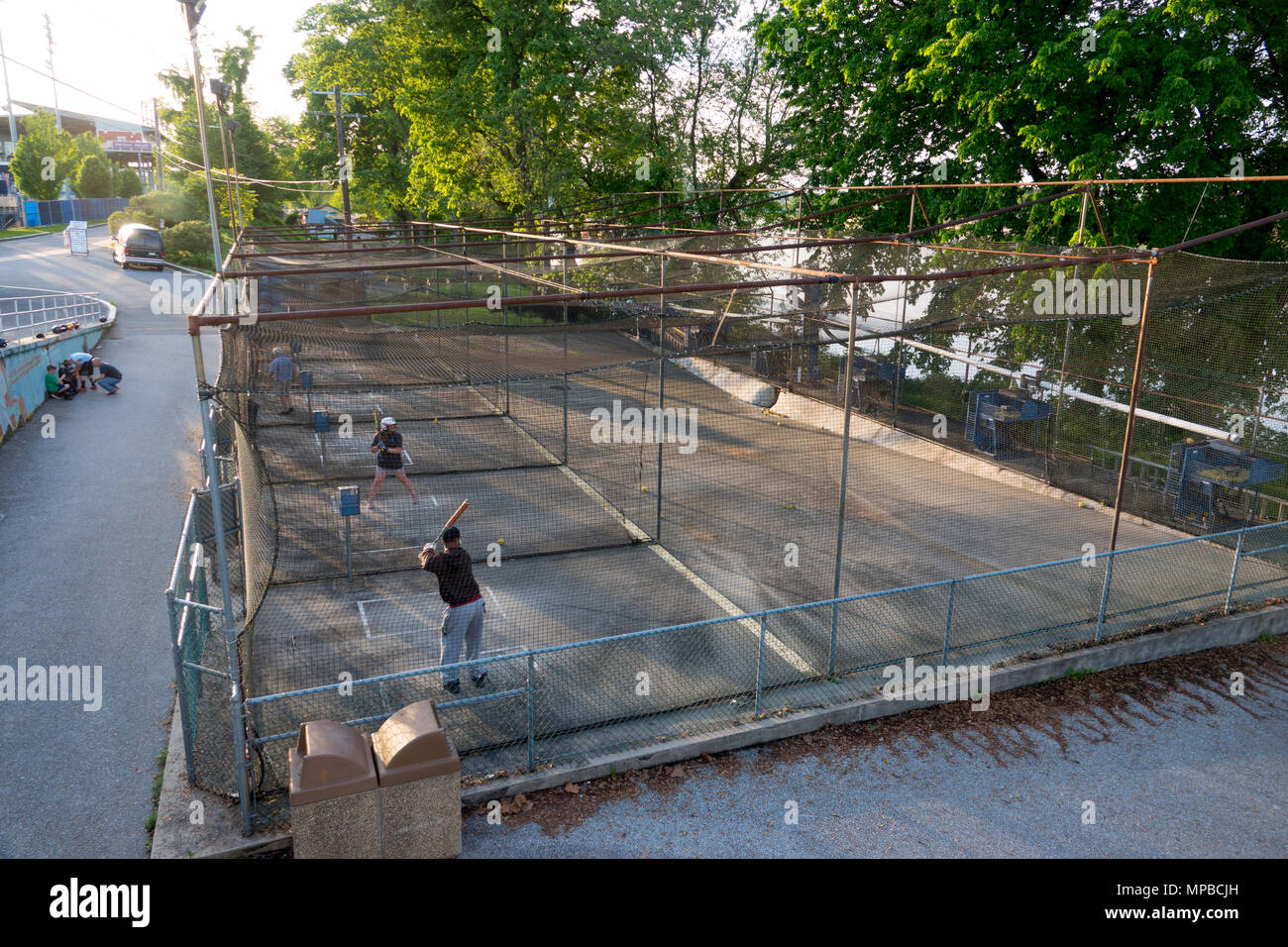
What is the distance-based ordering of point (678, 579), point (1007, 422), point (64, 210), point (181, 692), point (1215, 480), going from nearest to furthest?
point (181, 692) < point (678, 579) < point (1215, 480) < point (1007, 422) < point (64, 210)

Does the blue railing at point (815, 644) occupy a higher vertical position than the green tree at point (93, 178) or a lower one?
lower

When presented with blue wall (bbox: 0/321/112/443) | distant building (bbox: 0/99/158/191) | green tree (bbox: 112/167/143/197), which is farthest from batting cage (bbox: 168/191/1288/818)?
distant building (bbox: 0/99/158/191)

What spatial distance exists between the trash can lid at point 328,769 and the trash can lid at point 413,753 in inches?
4.4

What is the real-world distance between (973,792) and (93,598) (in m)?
9.97

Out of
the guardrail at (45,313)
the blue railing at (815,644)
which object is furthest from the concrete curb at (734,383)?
the guardrail at (45,313)

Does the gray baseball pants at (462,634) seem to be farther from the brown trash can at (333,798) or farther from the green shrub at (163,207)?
the green shrub at (163,207)

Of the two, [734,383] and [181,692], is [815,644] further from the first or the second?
[734,383]

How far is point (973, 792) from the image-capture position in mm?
7473

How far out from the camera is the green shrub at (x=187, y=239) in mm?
42412

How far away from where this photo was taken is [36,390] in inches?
747

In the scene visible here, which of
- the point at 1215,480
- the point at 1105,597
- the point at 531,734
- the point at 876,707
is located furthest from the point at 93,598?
the point at 1215,480

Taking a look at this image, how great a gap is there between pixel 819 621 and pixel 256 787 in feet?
19.8
